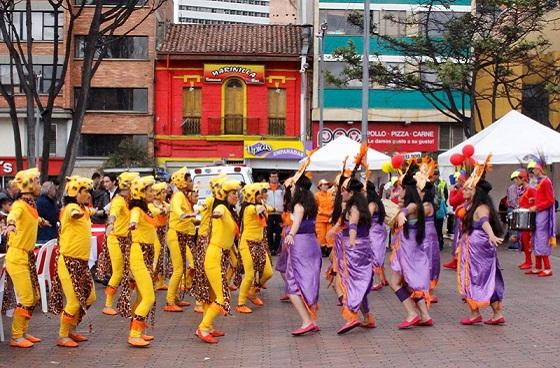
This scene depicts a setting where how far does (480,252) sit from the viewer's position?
34.0 feet

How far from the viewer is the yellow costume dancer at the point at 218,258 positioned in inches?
377

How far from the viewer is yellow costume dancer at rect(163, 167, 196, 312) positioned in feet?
38.8

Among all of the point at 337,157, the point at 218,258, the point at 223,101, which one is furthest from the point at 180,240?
the point at 223,101

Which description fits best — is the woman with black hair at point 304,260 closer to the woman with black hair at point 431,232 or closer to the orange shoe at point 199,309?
the woman with black hair at point 431,232

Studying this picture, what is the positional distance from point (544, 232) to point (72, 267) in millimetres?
9067

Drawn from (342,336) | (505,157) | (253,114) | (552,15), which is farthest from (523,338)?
(253,114)

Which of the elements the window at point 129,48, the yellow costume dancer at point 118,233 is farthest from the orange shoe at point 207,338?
the window at point 129,48

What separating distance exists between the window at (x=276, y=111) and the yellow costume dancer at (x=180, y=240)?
28.3 m

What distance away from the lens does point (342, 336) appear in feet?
32.6

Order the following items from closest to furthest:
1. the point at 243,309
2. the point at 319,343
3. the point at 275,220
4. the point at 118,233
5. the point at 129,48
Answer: the point at 319,343 → the point at 118,233 → the point at 243,309 → the point at 275,220 → the point at 129,48

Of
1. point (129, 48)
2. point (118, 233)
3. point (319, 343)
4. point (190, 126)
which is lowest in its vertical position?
point (319, 343)

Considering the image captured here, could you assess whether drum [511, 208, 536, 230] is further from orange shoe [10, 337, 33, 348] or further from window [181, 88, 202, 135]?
window [181, 88, 202, 135]

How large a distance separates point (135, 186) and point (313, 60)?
102 ft

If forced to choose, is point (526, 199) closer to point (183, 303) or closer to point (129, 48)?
point (183, 303)
